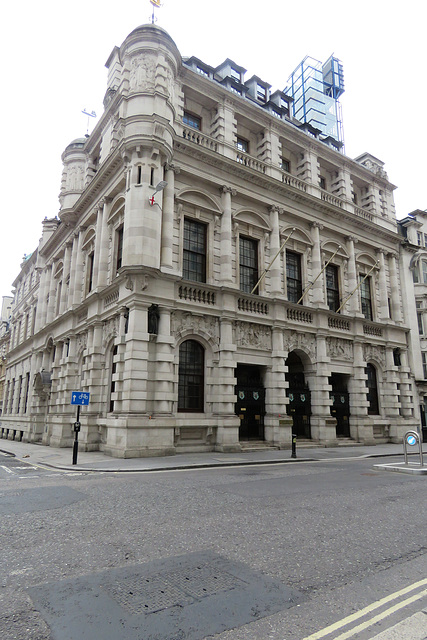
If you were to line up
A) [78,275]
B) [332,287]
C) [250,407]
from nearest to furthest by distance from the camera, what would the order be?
1. [250,407]
2. [78,275]
3. [332,287]

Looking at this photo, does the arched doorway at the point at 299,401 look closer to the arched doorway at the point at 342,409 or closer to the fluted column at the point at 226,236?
the arched doorway at the point at 342,409

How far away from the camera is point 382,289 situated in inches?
1214

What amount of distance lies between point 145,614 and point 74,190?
100 ft

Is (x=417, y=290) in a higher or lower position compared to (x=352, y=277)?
higher

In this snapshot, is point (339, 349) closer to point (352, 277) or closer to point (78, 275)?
point (352, 277)

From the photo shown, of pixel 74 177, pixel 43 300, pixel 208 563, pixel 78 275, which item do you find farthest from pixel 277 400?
pixel 43 300

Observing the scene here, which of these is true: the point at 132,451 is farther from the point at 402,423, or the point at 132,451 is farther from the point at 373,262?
the point at 373,262

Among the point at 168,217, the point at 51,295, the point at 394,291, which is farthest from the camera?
the point at 51,295

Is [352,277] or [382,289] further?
[382,289]

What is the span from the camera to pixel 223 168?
22.8 meters

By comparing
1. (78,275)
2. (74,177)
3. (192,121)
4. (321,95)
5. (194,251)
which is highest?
(321,95)

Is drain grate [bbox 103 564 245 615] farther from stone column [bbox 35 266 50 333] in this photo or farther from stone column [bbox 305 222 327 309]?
stone column [bbox 35 266 50 333]

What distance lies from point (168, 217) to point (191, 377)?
7.84m

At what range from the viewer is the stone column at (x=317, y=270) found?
84.2ft
